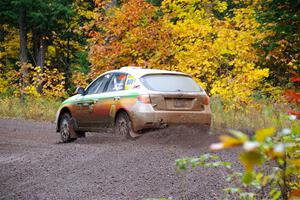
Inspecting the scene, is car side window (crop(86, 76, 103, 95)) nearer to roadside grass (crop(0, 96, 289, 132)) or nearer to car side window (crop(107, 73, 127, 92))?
car side window (crop(107, 73, 127, 92))

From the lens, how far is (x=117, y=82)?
11367 millimetres

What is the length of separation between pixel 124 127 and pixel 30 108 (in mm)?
11693

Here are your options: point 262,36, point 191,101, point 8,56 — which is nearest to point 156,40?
point 262,36

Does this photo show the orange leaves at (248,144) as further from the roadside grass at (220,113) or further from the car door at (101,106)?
the car door at (101,106)

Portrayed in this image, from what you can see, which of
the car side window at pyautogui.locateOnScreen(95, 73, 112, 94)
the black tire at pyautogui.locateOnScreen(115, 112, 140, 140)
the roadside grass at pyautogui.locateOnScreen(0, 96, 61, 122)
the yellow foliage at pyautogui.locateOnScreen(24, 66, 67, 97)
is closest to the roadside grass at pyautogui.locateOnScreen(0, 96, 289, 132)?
the roadside grass at pyautogui.locateOnScreen(0, 96, 61, 122)

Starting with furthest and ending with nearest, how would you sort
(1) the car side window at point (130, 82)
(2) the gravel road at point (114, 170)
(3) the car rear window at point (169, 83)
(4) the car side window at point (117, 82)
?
(4) the car side window at point (117, 82), (1) the car side window at point (130, 82), (3) the car rear window at point (169, 83), (2) the gravel road at point (114, 170)

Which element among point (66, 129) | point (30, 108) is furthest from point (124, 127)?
point (30, 108)

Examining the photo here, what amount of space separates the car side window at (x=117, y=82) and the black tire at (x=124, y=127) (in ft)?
2.27

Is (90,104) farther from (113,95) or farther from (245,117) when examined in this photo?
(245,117)

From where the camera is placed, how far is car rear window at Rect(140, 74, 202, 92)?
10539mm

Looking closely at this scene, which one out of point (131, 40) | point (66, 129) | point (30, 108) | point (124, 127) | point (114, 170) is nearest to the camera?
point (114, 170)

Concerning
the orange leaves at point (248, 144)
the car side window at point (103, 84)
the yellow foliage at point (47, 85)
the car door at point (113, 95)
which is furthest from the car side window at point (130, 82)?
the yellow foliage at point (47, 85)

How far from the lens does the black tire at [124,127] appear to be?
1029cm

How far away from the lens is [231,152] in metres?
9.48
